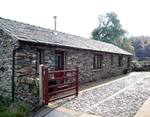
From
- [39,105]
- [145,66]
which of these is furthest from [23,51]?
[145,66]

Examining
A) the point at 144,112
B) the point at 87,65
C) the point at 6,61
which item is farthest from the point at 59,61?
the point at 144,112

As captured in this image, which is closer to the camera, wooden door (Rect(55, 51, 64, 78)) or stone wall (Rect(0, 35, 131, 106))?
stone wall (Rect(0, 35, 131, 106))

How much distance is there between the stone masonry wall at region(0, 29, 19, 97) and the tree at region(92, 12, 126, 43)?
27.5 meters

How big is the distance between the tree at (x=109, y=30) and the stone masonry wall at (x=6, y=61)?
2745cm

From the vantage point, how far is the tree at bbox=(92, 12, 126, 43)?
3191 centimetres

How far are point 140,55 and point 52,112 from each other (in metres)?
35.8

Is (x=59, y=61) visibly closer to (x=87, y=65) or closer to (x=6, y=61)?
(x=87, y=65)

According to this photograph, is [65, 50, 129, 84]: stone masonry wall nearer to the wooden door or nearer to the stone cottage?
the stone cottage

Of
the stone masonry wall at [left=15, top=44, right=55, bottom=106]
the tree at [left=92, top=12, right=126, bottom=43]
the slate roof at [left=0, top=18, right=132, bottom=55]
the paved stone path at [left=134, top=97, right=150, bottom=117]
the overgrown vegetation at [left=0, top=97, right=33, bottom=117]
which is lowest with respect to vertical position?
the overgrown vegetation at [left=0, top=97, right=33, bottom=117]

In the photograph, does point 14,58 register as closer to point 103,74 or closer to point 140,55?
point 103,74

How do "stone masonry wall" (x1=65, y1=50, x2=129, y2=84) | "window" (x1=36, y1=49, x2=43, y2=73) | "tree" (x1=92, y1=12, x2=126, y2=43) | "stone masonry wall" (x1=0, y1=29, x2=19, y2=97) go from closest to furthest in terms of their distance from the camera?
"stone masonry wall" (x1=0, y1=29, x2=19, y2=97), "window" (x1=36, y1=49, x2=43, y2=73), "stone masonry wall" (x1=65, y1=50, x2=129, y2=84), "tree" (x1=92, y1=12, x2=126, y2=43)

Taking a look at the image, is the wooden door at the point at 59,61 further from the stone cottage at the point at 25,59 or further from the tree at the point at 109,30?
the tree at the point at 109,30

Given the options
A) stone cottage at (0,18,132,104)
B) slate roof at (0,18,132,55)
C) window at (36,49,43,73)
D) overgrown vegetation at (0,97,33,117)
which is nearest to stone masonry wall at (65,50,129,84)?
stone cottage at (0,18,132,104)

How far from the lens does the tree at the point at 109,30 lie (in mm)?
31911
